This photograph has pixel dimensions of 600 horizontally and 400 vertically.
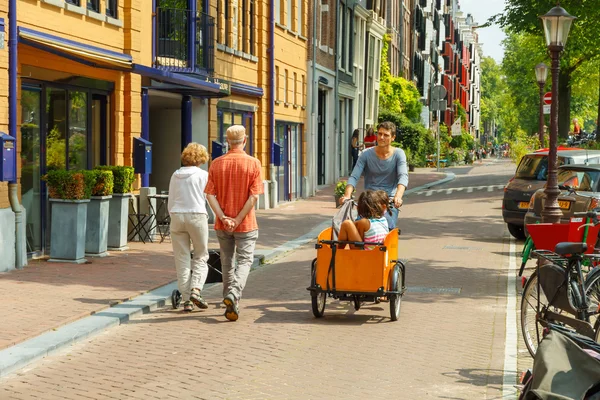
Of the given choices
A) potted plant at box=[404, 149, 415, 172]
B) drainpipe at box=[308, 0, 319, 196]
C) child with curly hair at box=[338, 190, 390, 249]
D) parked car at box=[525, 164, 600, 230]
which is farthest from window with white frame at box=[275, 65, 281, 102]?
potted plant at box=[404, 149, 415, 172]

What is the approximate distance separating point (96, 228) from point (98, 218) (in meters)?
0.16

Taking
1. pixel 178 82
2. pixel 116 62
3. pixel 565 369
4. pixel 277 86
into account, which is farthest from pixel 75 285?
pixel 277 86

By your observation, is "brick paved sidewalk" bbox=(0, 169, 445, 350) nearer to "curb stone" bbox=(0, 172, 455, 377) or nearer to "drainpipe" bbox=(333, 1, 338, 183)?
"curb stone" bbox=(0, 172, 455, 377)

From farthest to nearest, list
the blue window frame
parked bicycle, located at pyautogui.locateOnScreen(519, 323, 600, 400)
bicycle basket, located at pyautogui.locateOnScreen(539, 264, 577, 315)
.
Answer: the blue window frame → bicycle basket, located at pyautogui.locateOnScreen(539, 264, 577, 315) → parked bicycle, located at pyautogui.locateOnScreen(519, 323, 600, 400)

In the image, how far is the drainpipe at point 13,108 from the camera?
46.0 ft

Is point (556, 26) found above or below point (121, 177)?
above

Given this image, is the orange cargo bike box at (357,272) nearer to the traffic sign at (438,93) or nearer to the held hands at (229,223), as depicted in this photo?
the held hands at (229,223)

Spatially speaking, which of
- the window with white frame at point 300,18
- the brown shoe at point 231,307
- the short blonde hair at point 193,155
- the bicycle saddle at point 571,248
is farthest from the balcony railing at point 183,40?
the bicycle saddle at point 571,248

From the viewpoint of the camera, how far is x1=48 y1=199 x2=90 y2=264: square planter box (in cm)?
1473

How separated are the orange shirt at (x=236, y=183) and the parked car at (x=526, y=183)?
10.0 m

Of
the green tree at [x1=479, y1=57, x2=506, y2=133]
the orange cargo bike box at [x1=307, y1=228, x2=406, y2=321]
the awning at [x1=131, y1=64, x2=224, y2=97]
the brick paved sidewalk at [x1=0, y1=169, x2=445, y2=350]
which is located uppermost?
the green tree at [x1=479, y1=57, x2=506, y2=133]

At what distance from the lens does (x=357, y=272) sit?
1023cm

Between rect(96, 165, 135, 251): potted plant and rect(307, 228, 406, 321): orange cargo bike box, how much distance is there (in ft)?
22.2

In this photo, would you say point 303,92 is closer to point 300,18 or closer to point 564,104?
point 300,18
